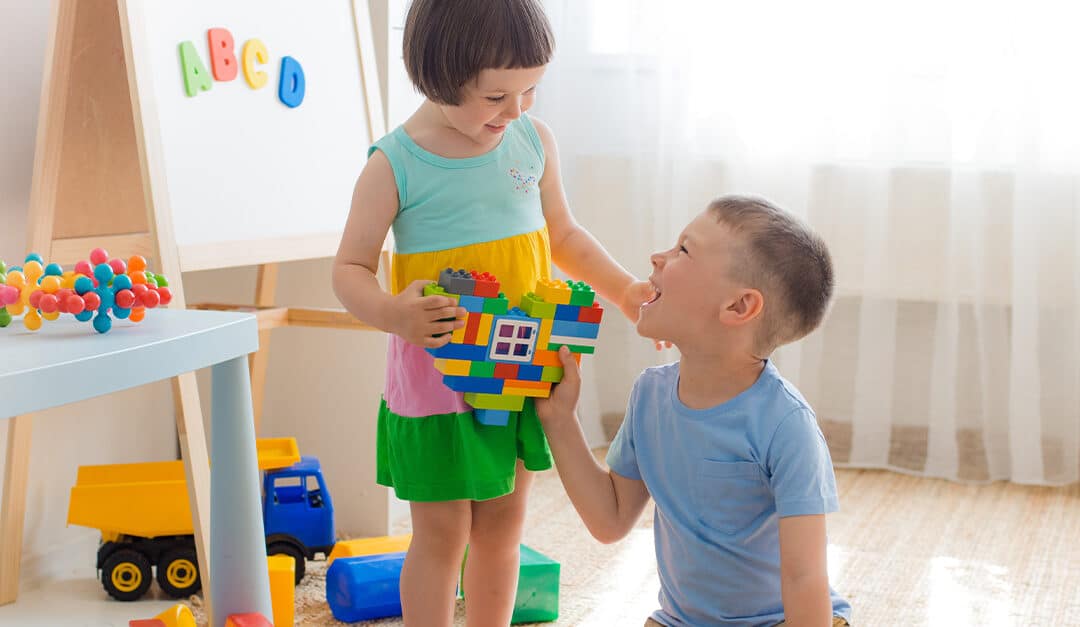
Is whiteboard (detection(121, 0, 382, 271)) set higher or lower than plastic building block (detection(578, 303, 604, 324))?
higher

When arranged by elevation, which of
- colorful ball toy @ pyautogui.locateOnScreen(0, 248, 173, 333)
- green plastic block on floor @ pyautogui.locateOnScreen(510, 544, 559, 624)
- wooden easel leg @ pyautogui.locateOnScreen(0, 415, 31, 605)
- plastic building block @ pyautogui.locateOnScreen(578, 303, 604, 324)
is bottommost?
green plastic block on floor @ pyautogui.locateOnScreen(510, 544, 559, 624)

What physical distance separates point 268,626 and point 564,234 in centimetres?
54

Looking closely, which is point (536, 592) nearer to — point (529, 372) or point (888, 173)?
point (529, 372)

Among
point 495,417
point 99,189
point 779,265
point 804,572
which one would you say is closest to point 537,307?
point 495,417

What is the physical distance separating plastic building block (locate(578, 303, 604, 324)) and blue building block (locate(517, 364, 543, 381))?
6 cm

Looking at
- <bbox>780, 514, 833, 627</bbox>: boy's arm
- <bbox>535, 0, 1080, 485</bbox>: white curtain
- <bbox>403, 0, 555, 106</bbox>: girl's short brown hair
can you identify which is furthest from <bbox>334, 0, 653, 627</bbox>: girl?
<bbox>535, 0, 1080, 485</bbox>: white curtain

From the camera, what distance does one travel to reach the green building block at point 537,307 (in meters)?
1.11

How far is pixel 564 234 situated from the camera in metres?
1.34

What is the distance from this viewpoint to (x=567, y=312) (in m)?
1.13

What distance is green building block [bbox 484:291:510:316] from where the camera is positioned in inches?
43.0

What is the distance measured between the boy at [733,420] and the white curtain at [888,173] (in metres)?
1.47

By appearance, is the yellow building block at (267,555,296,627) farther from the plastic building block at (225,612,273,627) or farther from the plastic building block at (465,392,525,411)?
the plastic building block at (465,392,525,411)

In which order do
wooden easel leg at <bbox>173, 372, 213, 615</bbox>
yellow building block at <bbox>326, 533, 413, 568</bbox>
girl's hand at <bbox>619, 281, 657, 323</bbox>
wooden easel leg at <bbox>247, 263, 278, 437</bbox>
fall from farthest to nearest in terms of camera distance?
wooden easel leg at <bbox>247, 263, 278, 437</bbox> < yellow building block at <bbox>326, 533, 413, 568</bbox> < wooden easel leg at <bbox>173, 372, 213, 615</bbox> < girl's hand at <bbox>619, 281, 657, 323</bbox>

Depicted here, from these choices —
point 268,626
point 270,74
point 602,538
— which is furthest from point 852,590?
point 270,74
